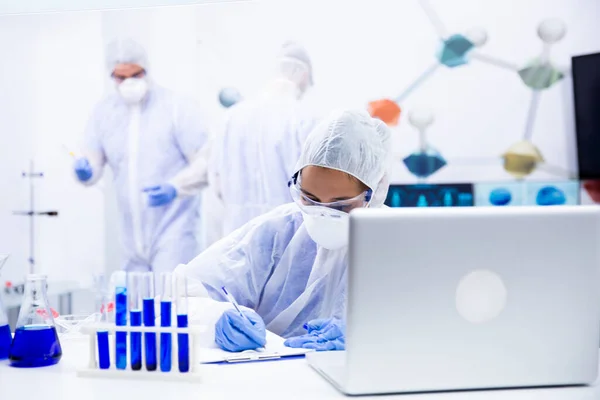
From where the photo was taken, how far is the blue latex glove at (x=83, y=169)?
144 inches

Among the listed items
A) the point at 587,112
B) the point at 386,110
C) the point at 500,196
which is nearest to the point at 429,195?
the point at 500,196

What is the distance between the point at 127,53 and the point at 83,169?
0.64 meters

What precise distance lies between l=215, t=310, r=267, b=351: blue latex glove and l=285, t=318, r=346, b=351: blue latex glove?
0.26 feet

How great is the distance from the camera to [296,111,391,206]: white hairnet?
6.23 ft

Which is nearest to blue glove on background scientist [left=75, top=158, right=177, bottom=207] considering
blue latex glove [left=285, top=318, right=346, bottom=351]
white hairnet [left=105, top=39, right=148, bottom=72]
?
white hairnet [left=105, top=39, right=148, bottom=72]

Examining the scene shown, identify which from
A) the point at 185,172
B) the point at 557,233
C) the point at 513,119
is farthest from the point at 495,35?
the point at 557,233

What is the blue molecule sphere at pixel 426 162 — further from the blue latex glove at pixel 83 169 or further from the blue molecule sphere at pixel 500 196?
the blue latex glove at pixel 83 169

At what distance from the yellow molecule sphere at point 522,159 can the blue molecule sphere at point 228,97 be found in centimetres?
135

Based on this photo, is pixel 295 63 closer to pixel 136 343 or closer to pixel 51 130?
pixel 51 130

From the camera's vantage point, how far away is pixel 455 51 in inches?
135

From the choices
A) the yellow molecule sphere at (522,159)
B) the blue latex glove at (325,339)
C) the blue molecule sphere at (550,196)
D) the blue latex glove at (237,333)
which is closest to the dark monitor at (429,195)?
the yellow molecule sphere at (522,159)

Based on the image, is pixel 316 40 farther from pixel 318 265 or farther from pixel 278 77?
pixel 318 265

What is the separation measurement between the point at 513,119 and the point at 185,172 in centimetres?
165

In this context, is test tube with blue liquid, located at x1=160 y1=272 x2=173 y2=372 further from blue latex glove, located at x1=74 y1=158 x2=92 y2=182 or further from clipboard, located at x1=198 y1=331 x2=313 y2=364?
blue latex glove, located at x1=74 y1=158 x2=92 y2=182
